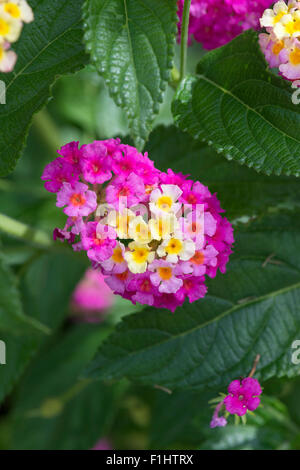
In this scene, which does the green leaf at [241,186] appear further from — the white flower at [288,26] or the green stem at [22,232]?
the green stem at [22,232]

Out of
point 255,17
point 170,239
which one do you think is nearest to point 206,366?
point 170,239

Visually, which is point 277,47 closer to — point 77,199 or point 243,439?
point 77,199

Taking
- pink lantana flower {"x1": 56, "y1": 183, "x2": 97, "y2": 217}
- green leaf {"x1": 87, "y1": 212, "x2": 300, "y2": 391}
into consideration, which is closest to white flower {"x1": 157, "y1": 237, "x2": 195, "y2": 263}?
pink lantana flower {"x1": 56, "y1": 183, "x2": 97, "y2": 217}

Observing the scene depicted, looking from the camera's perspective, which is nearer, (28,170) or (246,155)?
(246,155)

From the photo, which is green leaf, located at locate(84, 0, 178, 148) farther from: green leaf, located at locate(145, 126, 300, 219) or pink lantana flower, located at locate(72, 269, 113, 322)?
pink lantana flower, located at locate(72, 269, 113, 322)

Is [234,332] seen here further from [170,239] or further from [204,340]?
[170,239]

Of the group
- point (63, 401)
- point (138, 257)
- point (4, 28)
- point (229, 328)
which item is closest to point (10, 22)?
point (4, 28)
